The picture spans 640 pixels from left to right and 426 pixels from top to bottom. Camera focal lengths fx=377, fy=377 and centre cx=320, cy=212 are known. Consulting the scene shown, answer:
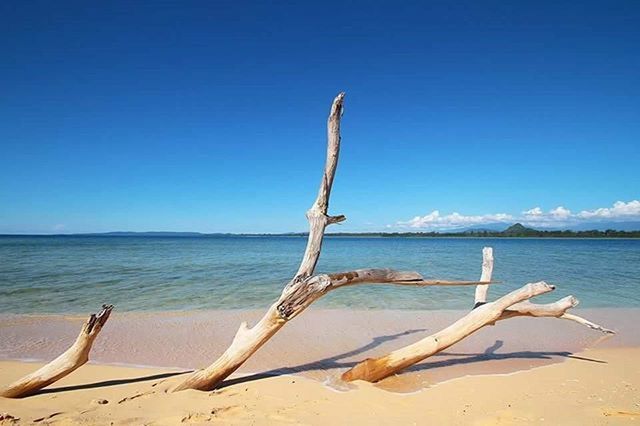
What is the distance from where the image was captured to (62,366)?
4043 mm

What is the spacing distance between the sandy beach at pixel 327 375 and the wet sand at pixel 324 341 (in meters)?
0.03

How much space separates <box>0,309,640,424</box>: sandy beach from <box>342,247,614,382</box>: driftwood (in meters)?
0.22

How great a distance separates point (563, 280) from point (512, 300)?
1388 centimetres

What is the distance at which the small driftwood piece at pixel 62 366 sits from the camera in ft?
12.8

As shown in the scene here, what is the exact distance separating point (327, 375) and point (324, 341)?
1707 mm

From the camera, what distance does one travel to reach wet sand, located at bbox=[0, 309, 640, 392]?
5.43m

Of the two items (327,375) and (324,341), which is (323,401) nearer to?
(327,375)

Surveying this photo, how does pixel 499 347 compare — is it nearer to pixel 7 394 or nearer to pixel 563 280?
pixel 7 394

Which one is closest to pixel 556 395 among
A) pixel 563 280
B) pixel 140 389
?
pixel 140 389

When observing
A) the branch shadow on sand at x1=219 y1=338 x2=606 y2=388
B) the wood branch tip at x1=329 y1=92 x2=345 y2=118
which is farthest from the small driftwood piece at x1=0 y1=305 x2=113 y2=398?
the wood branch tip at x1=329 y1=92 x2=345 y2=118

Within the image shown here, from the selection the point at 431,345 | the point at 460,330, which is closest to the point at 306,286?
the point at 431,345

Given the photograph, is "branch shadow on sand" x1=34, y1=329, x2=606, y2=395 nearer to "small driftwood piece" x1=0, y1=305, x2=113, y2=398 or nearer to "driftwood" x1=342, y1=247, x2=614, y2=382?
"small driftwood piece" x1=0, y1=305, x2=113, y2=398

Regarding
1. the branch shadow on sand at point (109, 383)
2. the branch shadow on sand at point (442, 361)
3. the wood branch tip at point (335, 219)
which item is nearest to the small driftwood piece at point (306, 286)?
the wood branch tip at point (335, 219)

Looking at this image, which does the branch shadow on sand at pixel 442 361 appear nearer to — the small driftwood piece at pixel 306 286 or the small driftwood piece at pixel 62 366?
the small driftwood piece at pixel 306 286
